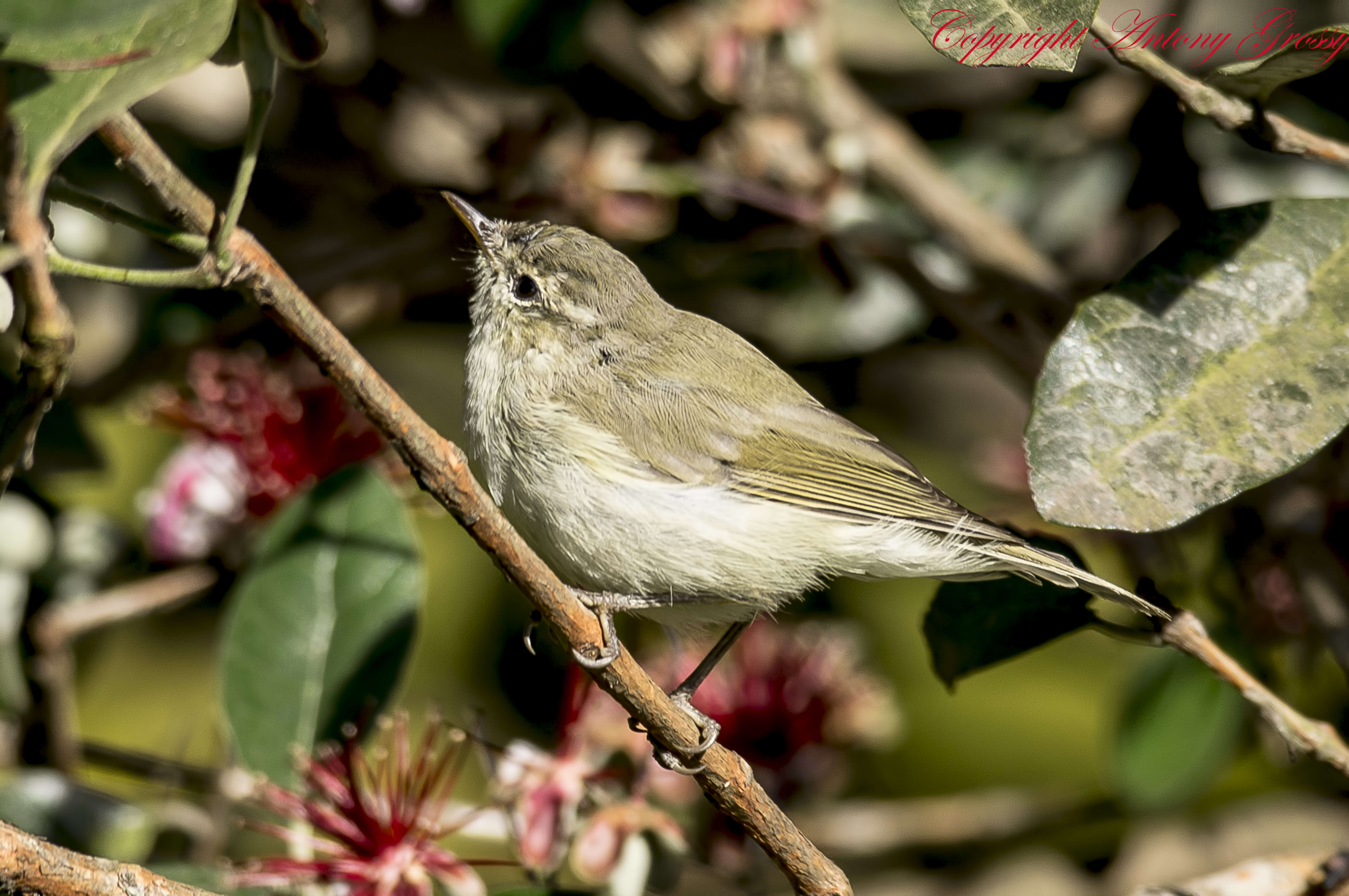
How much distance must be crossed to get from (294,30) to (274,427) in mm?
1673

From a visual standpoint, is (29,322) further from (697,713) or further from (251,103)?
(697,713)

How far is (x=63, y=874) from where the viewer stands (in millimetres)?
1380

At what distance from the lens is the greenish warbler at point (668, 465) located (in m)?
2.18

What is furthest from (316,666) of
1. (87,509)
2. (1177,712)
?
(1177,712)

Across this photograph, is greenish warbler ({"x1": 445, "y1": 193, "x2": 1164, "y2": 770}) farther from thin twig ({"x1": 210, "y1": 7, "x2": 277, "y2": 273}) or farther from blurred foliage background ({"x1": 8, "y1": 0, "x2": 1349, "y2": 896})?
thin twig ({"x1": 210, "y1": 7, "x2": 277, "y2": 273})

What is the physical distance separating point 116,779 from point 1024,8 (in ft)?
9.57

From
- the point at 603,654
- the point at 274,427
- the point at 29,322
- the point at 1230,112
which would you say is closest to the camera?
the point at 29,322

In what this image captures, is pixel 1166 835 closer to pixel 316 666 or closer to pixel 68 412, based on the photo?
pixel 316 666

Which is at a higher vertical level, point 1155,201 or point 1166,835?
point 1155,201

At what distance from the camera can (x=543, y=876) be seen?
2.13 meters

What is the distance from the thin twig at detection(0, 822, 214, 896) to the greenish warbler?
2.55 ft

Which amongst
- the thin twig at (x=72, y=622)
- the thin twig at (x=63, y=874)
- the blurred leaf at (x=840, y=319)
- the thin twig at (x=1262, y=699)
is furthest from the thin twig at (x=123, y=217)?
the blurred leaf at (x=840, y=319)

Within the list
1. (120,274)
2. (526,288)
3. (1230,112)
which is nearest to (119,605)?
(526,288)

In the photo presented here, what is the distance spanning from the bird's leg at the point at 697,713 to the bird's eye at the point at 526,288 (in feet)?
2.58
